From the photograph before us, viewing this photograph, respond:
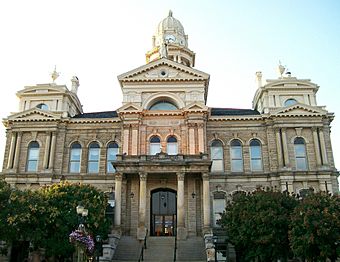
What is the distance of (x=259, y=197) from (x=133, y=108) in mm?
13372

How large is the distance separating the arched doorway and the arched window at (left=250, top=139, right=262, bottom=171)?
7.05 meters

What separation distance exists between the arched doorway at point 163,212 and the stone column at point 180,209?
2884 mm

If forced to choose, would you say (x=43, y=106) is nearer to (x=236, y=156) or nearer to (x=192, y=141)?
(x=192, y=141)

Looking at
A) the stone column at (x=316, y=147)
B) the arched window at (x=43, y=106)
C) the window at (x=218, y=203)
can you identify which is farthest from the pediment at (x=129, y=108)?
the stone column at (x=316, y=147)

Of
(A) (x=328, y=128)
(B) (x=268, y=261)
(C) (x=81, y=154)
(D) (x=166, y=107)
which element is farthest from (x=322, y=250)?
(C) (x=81, y=154)

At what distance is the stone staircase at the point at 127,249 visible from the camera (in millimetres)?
A: 27094

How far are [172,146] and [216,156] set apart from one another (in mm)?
3807

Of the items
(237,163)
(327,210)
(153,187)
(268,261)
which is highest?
(237,163)

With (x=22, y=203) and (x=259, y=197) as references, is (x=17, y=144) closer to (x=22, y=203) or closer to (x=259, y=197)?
(x=22, y=203)

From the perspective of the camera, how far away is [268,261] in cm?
2592

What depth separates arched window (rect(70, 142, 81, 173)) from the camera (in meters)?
34.8

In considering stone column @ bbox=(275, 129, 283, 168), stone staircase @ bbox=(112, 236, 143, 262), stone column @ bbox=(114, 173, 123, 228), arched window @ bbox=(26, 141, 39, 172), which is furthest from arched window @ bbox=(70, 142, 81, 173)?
stone column @ bbox=(275, 129, 283, 168)

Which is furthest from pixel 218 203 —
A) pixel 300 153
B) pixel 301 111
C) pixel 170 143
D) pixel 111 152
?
pixel 301 111

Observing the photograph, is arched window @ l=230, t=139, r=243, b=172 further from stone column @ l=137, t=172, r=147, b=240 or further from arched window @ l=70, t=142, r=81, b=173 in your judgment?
arched window @ l=70, t=142, r=81, b=173
